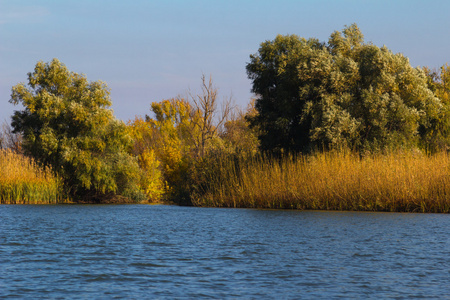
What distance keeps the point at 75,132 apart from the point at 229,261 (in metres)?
36.9

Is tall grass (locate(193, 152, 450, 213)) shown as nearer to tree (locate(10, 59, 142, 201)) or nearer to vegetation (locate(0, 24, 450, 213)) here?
vegetation (locate(0, 24, 450, 213))

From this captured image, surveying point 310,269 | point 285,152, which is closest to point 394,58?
point 285,152

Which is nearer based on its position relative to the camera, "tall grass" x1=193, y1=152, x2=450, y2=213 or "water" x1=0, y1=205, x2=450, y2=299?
"water" x1=0, y1=205, x2=450, y2=299

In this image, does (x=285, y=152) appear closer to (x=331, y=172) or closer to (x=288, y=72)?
(x=288, y=72)

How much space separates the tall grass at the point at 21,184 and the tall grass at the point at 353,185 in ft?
41.8

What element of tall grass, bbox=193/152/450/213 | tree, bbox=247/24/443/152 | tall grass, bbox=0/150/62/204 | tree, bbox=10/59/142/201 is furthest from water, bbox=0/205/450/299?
tree, bbox=10/59/142/201

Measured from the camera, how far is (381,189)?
21.5m

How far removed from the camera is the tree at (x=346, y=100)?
2958cm

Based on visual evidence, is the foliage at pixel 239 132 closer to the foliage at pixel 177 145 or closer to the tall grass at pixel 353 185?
the foliage at pixel 177 145

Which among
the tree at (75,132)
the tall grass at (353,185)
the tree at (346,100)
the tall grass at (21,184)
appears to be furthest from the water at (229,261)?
the tree at (75,132)

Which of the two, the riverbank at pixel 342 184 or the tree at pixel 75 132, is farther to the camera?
the tree at pixel 75 132

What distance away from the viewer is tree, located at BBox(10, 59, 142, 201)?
4241 centimetres

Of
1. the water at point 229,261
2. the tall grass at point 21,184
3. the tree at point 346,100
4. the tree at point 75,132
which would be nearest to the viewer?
the water at point 229,261

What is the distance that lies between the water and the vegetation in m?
5.95
